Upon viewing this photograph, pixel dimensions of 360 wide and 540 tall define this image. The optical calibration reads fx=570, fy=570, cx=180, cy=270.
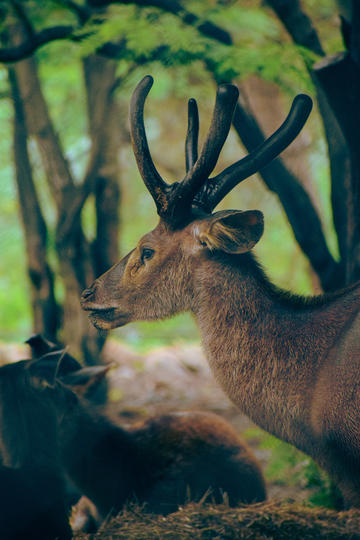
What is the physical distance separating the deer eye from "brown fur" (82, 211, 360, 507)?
0.02m

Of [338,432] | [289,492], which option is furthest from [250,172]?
[289,492]

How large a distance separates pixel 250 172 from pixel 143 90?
0.79 meters

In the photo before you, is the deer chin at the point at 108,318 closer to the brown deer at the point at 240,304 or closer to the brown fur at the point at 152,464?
the brown deer at the point at 240,304

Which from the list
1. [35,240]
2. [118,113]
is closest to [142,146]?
[35,240]

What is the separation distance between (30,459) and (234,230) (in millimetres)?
1925

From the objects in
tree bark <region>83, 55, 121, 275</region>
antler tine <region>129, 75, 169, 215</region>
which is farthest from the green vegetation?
tree bark <region>83, 55, 121, 275</region>

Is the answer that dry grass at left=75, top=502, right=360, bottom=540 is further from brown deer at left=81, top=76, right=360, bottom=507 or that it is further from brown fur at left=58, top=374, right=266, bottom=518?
brown deer at left=81, top=76, right=360, bottom=507

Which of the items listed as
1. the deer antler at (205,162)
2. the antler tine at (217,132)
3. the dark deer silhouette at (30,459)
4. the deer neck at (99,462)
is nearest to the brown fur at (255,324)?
the deer antler at (205,162)

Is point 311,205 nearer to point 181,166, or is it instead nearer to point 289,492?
point 289,492

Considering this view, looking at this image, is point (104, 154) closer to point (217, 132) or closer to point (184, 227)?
point (184, 227)

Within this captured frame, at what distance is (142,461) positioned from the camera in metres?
4.02

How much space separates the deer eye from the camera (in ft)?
11.2

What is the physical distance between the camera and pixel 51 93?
8.61 metres

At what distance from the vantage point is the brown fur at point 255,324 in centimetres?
297
